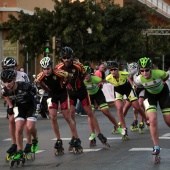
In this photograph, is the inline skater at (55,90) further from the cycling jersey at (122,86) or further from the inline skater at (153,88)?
the cycling jersey at (122,86)

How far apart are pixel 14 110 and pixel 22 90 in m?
0.46

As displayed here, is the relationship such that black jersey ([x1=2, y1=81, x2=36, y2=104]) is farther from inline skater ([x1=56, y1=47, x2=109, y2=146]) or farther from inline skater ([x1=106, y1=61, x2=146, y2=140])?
inline skater ([x1=106, y1=61, x2=146, y2=140])

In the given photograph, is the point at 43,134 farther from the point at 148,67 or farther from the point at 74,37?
the point at 74,37

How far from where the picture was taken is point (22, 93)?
1178 centimetres

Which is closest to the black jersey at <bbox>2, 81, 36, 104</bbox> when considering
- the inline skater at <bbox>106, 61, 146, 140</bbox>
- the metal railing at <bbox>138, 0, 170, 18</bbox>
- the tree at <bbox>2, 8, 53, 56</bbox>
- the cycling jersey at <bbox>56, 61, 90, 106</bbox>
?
the cycling jersey at <bbox>56, 61, 90, 106</bbox>

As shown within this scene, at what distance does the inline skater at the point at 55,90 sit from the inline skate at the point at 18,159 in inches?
53.7

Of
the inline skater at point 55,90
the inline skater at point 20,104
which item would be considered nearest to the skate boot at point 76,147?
the inline skater at point 55,90

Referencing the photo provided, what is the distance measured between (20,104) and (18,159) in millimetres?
1085

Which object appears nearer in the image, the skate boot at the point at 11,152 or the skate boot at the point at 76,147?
the skate boot at the point at 11,152

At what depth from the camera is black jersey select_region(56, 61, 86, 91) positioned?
535 inches

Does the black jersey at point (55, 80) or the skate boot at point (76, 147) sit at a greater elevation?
the black jersey at point (55, 80)

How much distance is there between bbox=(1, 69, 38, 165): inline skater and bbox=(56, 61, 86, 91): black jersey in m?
1.63

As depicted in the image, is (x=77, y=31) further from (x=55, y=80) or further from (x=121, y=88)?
(x=55, y=80)

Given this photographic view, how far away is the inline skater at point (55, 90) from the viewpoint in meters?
12.7
